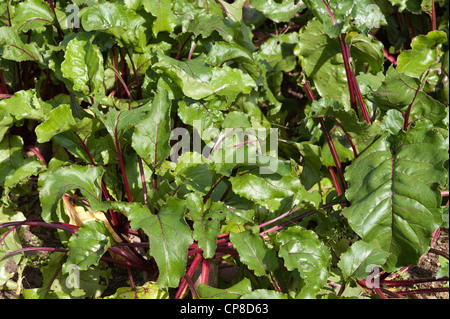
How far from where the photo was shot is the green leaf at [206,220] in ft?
4.91

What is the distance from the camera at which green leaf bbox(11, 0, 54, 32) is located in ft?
6.51

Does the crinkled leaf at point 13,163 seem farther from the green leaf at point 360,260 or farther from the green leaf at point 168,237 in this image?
the green leaf at point 360,260

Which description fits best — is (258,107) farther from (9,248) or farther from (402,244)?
(9,248)

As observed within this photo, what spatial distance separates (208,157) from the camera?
74.2 inches

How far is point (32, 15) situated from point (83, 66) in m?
0.36

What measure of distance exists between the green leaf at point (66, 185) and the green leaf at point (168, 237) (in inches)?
6.5

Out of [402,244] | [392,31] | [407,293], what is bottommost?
[407,293]

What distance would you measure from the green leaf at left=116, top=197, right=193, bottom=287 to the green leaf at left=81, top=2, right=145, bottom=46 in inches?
29.1

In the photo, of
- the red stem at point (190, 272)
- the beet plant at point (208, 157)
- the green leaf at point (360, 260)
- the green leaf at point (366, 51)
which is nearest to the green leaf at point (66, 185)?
the beet plant at point (208, 157)

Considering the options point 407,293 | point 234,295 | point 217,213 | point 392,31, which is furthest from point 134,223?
point 392,31

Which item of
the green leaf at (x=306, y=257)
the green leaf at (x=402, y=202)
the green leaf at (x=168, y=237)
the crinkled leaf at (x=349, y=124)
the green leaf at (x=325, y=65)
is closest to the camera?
the green leaf at (x=168, y=237)
